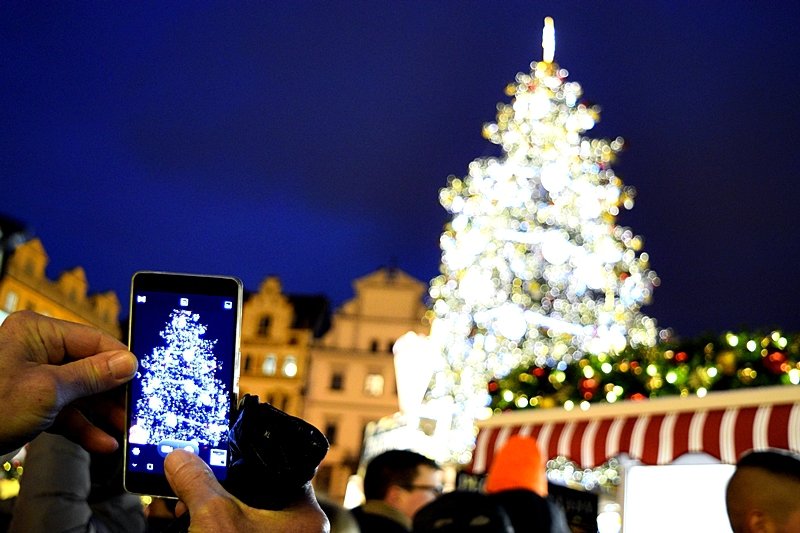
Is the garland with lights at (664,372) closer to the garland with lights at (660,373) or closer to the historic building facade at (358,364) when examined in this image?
the garland with lights at (660,373)

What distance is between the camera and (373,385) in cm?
4906

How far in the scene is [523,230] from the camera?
1512cm

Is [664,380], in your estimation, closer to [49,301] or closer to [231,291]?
[231,291]

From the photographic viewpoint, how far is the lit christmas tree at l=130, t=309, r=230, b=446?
152 centimetres

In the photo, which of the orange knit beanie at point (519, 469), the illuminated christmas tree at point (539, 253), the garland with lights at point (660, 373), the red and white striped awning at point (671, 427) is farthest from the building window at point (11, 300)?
the orange knit beanie at point (519, 469)

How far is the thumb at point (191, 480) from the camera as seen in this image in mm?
1161

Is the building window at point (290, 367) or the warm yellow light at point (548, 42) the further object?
the building window at point (290, 367)

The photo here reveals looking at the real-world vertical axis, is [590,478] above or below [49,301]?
below

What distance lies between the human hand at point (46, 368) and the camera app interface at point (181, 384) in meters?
0.10

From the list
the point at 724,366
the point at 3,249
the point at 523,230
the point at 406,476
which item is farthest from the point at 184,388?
the point at 523,230

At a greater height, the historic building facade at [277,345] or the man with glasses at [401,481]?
the historic building facade at [277,345]

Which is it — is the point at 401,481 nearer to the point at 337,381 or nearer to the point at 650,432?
the point at 650,432

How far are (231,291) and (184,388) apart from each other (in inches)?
8.1

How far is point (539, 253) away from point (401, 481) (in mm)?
11337
